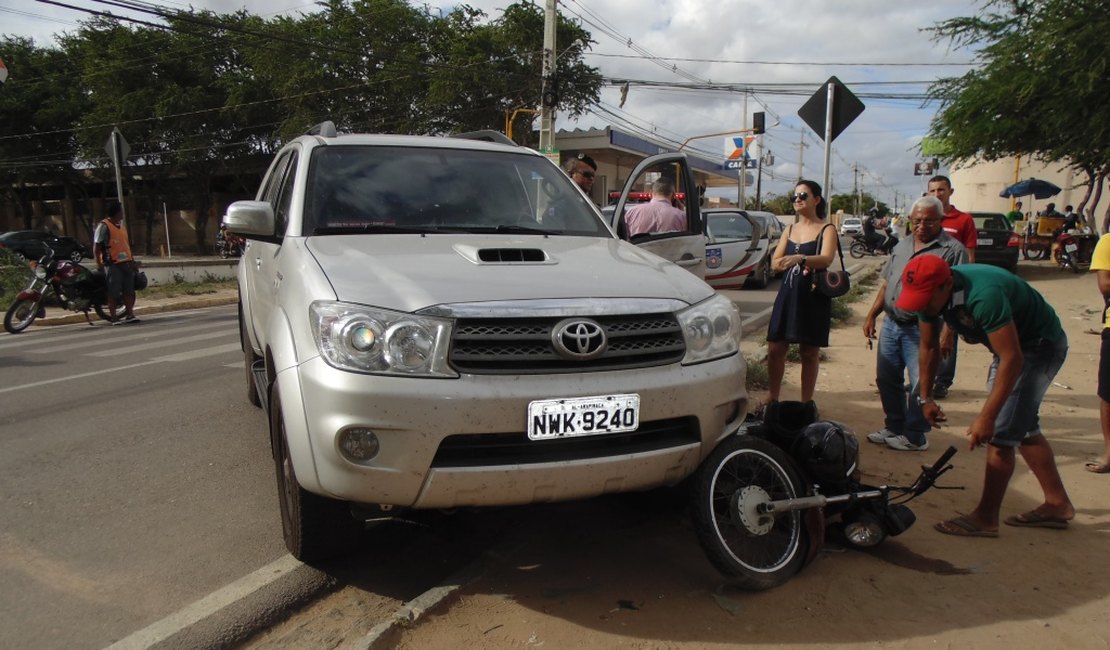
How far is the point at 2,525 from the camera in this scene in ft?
11.7

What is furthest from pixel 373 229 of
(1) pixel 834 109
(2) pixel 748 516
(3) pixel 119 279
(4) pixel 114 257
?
(3) pixel 119 279

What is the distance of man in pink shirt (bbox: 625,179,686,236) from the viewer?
5.52m

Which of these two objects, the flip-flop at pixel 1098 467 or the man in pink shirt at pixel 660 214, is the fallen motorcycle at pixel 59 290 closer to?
the man in pink shirt at pixel 660 214

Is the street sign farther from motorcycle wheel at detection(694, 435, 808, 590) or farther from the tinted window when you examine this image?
the tinted window

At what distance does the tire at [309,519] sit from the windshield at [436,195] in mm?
1008

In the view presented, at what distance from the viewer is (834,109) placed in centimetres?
686

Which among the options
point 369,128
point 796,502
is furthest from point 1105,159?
point 369,128

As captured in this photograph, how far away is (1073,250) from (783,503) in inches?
730

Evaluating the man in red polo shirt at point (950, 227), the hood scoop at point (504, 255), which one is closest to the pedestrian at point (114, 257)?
the hood scoop at point (504, 255)

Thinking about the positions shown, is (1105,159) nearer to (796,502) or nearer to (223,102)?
(796,502)

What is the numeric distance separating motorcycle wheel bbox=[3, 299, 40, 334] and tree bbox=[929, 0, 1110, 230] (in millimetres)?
19114

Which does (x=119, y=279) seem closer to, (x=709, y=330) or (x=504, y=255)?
(x=504, y=255)

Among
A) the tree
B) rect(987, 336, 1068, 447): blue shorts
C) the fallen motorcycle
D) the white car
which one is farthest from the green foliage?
the white car

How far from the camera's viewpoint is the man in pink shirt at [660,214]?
18.1ft
